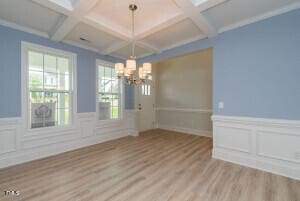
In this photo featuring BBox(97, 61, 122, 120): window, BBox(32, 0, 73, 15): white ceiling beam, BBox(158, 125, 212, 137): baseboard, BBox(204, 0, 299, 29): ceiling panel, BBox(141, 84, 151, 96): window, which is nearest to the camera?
BBox(32, 0, 73, 15): white ceiling beam

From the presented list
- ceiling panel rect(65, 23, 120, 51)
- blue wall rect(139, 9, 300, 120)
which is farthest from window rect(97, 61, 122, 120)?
blue wall rect(139, 9, 300, 120)

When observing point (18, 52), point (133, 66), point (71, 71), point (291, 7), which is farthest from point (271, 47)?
point (18, 52)

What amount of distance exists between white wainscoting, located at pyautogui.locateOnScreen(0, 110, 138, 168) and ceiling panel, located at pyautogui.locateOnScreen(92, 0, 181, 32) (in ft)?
8.36

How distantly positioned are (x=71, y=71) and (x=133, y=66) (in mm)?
2236

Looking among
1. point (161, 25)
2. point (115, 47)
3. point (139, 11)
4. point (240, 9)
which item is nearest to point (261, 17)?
point (240, 9)

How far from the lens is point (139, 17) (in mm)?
2908

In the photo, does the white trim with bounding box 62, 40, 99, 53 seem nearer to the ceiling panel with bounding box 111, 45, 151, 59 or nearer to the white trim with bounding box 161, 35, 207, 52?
the ceiling panel with bounding box 111, 45, 151, 59

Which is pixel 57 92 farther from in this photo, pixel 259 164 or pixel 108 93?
pixel 259 164

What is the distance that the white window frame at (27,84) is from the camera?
3006mm

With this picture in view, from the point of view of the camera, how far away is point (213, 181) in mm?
2277

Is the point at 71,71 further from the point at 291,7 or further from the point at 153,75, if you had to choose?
the point at 291,7

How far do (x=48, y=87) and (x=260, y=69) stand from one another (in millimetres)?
4514

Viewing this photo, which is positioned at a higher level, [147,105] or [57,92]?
[57,92]

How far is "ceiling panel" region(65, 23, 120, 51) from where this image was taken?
3092 mm
